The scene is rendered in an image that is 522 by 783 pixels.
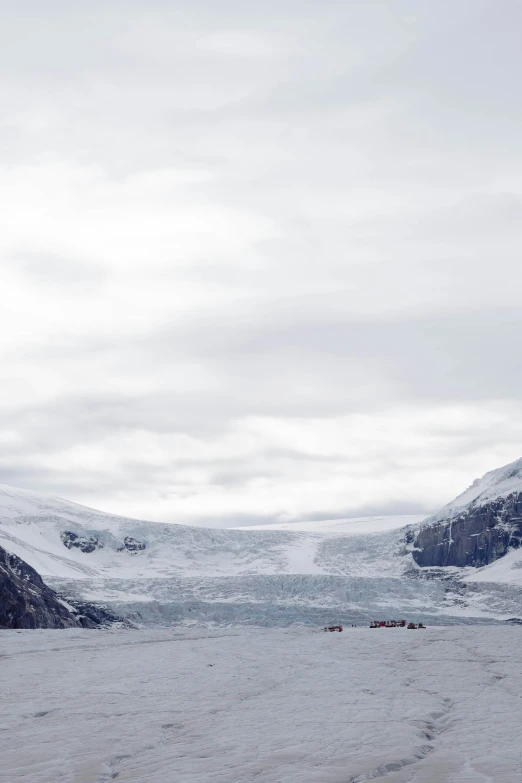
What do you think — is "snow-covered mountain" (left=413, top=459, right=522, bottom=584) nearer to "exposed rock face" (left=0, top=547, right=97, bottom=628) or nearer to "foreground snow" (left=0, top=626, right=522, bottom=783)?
"exposed rock face" (left=0, top=547, right=97, bottom=628)

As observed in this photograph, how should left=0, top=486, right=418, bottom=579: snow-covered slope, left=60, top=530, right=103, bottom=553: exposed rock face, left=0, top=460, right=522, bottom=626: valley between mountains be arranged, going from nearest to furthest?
1. left=0, top=460, right=522, bottom=626: valley between mountains
2. left=0, top=486, right=418, bottom=579: snow-covered slope
3. left=60, top=530, right=103, bottom=553: exposed rock face

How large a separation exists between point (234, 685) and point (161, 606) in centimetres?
6804

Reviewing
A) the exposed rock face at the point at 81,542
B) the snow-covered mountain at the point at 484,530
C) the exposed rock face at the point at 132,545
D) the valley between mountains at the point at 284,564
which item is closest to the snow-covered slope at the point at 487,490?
the snow-covered mountain at the point at 484,530

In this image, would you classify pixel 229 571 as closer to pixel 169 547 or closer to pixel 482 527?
pixel 169 547

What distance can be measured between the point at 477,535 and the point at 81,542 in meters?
62.3

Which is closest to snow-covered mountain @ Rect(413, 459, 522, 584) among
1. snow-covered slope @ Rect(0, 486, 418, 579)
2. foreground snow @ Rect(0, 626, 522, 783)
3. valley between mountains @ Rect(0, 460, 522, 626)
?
valley between mountains @ Rect(0, 460, 522, 626)

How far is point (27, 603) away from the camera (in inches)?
3145

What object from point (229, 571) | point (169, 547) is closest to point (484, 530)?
point (229, 571)

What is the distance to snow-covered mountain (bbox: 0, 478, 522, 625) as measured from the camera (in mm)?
87250

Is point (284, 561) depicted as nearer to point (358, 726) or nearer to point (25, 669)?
point (25, 669)

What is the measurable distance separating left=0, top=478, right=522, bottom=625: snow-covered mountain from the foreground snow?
57620 millimetres

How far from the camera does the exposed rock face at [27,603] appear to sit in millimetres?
76188

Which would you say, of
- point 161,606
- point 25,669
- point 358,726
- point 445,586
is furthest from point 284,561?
point 358,726

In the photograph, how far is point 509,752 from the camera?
1270 cm
